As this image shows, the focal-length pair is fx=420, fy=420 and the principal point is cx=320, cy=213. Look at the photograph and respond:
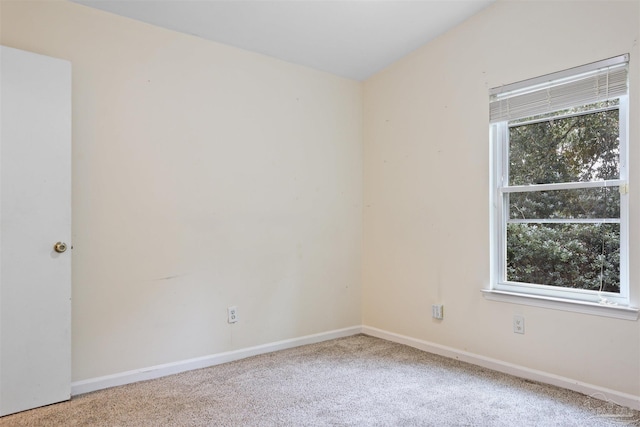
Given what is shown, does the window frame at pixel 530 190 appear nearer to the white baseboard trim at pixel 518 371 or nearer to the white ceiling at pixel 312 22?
the white baseboard trim at pixel 518 371

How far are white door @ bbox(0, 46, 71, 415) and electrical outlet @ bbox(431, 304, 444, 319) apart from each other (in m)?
2.45

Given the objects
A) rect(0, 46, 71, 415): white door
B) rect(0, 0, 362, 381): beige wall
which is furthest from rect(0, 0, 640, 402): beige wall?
rect(0, 46, 71, 415): white door

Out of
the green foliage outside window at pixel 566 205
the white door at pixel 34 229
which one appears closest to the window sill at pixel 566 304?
the green foliage outside window at pixel 566 205

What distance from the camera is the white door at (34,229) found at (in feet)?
7.10

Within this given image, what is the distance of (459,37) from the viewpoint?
3.12m

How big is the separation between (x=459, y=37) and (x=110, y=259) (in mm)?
2864

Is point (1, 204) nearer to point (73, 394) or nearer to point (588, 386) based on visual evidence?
point (73, 394)

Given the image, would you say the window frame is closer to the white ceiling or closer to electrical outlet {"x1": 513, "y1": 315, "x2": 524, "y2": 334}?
electrical outlet {"x1": 513, "y1": 315, "x2": 524, "y2": 334}

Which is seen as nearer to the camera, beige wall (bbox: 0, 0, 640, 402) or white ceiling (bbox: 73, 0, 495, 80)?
beige wall (bbox: 0, 0, 640, 402)

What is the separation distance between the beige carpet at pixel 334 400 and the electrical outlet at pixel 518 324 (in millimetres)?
299

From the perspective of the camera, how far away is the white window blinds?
237 cm

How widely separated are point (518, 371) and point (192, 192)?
2469 millimetres

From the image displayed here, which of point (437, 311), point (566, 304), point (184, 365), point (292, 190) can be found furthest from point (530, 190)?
point (184, 365)

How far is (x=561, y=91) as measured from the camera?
260cm
